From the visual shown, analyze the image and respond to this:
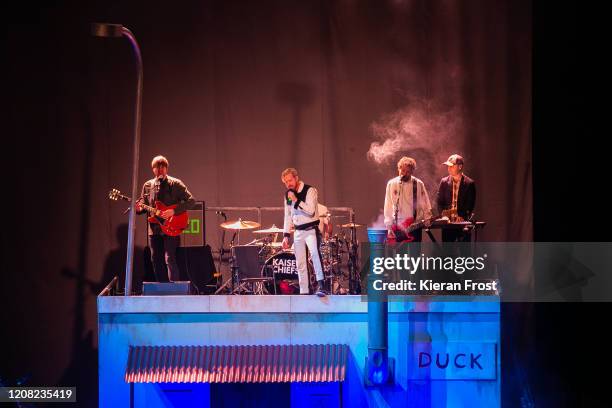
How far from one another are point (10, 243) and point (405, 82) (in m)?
6.00

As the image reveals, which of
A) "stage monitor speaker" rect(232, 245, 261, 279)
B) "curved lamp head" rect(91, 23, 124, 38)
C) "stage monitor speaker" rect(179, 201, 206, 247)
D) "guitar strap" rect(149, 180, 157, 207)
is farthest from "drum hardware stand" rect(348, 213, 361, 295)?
"curved lamp head" rect(91, 23, 124, 38)

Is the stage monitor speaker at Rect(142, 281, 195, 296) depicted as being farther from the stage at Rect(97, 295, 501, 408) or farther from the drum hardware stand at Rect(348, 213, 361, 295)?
the drum hardware stand at Rect(348, 213, 361, 295)

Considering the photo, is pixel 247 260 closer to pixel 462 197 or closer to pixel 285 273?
pixel 285 273

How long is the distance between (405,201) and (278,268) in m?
1.82

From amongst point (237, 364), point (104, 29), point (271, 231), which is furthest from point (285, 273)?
point (104, 29)

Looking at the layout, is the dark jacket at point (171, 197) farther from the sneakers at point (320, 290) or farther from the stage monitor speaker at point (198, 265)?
the sneakers at point (320, 290)

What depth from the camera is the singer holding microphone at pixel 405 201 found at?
401 inches

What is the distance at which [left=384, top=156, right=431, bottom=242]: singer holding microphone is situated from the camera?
10180 mm

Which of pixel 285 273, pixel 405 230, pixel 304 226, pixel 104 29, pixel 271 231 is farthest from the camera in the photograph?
pixel 271 231

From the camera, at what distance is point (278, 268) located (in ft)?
35.0

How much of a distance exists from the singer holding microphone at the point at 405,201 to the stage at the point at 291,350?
111 cm

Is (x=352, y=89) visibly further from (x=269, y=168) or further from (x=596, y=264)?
(x=596, y=264)

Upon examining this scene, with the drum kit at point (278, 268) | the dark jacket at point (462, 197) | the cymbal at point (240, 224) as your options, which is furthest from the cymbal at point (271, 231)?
the dark jacket at point (462, 197)

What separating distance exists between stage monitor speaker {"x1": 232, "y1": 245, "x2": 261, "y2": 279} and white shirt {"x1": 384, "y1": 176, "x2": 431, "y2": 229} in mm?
1738
